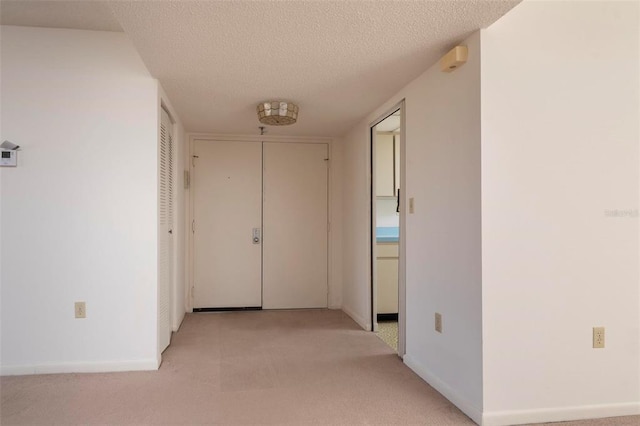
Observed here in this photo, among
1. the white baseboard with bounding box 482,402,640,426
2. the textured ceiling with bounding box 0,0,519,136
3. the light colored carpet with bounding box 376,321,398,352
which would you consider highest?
the textured ceiling with bounding box 0,0,519,136

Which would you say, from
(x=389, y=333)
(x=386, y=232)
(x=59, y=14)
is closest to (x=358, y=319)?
(x=389, y=333)

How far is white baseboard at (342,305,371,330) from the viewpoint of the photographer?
411cm

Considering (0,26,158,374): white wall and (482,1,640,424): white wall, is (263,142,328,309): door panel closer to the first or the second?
A: (0,26,158,374): white wall

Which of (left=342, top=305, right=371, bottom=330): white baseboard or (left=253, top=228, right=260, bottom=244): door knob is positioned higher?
(left=253, top=228, right=260, bottom=244): door knob

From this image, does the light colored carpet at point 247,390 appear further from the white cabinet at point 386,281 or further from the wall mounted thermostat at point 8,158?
A: the wall mounted thermostat at point 8,158

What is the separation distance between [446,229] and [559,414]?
3.71 ft

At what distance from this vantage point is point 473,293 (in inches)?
88.8

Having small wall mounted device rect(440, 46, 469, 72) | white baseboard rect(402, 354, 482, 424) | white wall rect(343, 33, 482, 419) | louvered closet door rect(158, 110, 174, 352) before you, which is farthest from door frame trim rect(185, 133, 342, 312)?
small wall mounted device rect(440, 46, 469, 72)

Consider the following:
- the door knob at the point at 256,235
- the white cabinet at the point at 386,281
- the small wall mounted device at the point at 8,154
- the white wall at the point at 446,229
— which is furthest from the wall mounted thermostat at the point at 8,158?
the white cabinet at the point at 386,281

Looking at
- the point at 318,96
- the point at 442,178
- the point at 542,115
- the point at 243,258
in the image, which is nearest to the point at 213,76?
the point at 318,96

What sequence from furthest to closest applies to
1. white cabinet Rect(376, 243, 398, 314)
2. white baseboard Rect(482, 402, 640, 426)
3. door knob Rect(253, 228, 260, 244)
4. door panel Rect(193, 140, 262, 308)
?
1. door knob Rect(253, 228, 260, 244)
2. door panel Rect(193, 140, 262, 308)
3. white cabinet Rect(376, 243, 398, 314)
4. white baseboard Rect(482, 402, 640, 426)

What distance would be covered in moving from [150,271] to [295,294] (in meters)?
2.35

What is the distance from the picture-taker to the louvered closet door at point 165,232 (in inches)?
129

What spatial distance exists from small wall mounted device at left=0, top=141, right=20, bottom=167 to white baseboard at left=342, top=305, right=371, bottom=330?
3.13 meters
